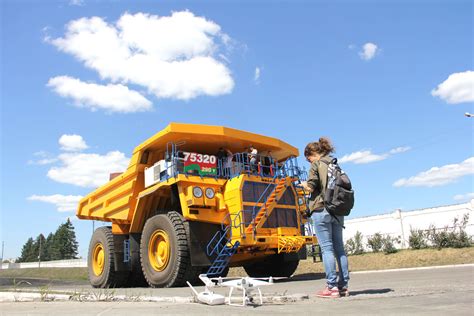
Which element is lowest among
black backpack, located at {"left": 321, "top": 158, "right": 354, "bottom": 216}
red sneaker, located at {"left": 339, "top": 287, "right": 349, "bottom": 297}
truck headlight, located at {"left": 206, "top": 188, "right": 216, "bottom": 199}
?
red sneaker, located at {"left": 339, "top": 287, "right": 349, "bottom": 297}

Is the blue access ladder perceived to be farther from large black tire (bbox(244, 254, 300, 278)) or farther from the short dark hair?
the short dark hair

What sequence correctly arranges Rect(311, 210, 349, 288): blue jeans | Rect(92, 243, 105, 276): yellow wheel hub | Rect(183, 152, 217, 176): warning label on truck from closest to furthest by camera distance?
Rect(311, 210, 349, 288): blue jeans < Rect(183, 152, 217, 176): warning label on truck < Rect(92, 243, 105, 276): yellow wheel hub

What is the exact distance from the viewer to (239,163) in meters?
10.1

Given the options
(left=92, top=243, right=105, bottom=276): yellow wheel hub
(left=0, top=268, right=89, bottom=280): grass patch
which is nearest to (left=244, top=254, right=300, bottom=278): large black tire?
(left=92, top=243, right=105, bottom=276): yellow wheel hub

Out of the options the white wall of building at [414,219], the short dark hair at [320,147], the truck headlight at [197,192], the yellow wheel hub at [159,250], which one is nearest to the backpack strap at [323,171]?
the short dark hair at [320,147]

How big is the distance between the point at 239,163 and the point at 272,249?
2.14m

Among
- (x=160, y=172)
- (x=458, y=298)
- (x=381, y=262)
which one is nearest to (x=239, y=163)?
(x=160, y=172)

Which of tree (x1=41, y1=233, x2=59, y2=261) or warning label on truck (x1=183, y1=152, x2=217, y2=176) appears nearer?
warning label on truck (x1=183, y1=152, x2=217, y2=176)

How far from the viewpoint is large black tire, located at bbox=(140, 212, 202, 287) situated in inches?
352

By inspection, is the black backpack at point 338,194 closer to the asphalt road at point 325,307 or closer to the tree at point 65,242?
the asphalt road at point 325,307

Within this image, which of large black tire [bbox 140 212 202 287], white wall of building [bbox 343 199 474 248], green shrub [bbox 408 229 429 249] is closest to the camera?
large black tire [bbox 140 212 202 287]

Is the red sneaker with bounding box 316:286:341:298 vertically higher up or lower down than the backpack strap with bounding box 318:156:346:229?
lower down

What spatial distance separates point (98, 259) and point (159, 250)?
4.46 metres

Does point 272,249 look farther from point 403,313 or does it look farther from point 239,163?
point 403,313
